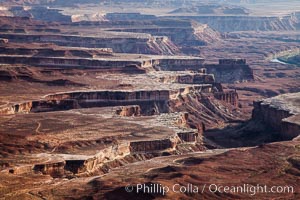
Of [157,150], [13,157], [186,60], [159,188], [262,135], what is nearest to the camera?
[159,188]

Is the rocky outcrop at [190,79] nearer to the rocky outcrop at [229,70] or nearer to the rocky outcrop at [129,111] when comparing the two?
the rocky outcrop at [229,70]

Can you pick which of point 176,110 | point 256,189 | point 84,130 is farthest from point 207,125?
point 256,189

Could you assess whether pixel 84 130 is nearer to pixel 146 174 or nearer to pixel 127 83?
pixel 146 174

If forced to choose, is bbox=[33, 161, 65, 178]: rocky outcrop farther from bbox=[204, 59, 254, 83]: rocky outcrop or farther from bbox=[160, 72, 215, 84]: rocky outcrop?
bbox=[204, 59, 254, 83]: rocky outcrop

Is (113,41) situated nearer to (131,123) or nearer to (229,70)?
(229,70)

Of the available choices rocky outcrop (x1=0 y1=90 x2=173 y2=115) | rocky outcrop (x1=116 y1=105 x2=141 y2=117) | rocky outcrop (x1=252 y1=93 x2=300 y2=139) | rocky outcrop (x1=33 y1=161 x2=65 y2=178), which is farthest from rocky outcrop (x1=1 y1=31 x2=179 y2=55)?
rocky outcrop (x1=33 y1=161 x2=65 y2=178)

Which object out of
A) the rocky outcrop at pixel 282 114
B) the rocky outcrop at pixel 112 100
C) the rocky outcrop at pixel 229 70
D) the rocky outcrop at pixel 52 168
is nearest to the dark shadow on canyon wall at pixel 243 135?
the rocky outcrop at pixel 282 114
